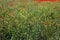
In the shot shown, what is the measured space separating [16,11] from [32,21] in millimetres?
609

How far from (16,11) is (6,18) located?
1.23 feet

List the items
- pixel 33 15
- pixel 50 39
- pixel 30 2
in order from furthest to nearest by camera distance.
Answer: pixel 30 2
pixel 33 15
pixel 50 39

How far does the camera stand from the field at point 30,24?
556 centimetres

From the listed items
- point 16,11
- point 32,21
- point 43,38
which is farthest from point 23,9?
point 43,38

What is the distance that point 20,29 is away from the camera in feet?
18.5

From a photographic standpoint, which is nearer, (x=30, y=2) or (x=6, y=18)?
(x=6, y=18)

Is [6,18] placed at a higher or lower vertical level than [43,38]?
higher

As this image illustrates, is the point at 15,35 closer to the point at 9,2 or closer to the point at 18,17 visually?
the point at 18,17

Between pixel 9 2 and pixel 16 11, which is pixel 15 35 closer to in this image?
pixel 16 11

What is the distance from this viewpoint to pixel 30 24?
564cm

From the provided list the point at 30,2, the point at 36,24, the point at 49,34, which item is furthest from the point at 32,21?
the point at 30,2

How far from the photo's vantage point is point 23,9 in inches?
245

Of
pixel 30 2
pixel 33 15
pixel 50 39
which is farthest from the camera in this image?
pixel 30 2

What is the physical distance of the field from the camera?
556 centimetres
